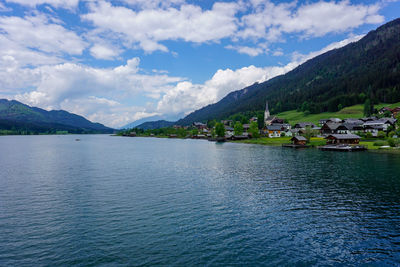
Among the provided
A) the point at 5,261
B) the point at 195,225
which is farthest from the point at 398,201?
the point at 5,261

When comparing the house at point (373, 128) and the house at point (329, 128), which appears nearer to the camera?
the house at point (373, 128)

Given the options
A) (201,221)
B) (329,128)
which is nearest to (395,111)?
(329,128)

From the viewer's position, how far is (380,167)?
58938 millimetres

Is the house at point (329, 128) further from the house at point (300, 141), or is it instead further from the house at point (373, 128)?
the house at point (300, 141)

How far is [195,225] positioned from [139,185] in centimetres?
2089

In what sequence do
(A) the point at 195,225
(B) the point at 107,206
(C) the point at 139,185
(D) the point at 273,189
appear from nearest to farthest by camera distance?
(A) the point at 195,225 < (B) the point at 107,206 < (D) the point at 273,189 < (C) the point at 139,185

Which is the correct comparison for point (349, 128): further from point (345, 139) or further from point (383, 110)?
point (383, 110)

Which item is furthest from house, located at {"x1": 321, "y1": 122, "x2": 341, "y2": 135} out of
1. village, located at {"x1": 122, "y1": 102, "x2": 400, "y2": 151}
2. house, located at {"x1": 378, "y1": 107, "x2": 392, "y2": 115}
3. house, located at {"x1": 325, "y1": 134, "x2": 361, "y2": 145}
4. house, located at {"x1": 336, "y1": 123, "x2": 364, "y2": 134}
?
house, located at {"x1": 378, "y1": 107, "x2": 392, "y2": 115}

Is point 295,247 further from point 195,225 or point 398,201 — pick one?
point 398,201

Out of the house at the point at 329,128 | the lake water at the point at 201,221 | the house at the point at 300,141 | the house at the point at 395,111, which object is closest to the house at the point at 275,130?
the house at the point at 329,128

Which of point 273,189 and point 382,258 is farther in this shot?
point 273,189

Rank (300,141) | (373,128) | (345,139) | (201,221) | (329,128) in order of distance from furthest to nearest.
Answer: (329,128) → (373,128) → (300,141) → (345,139) → (201,221)

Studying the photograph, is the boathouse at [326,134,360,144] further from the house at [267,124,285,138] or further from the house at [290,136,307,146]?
the house at [267,124,285,138]

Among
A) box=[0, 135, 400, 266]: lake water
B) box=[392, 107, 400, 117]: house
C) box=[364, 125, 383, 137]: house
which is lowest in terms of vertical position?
box=[0, 135, 400, 266]: lake water
